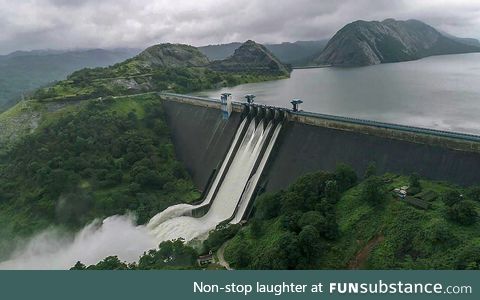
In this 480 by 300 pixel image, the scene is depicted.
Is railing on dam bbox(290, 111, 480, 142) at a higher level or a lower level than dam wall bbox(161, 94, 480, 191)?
higher

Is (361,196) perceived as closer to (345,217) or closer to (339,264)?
(345,217)

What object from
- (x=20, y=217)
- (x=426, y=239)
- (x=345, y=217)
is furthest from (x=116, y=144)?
(x=426, y=239)

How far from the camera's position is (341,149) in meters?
30.3

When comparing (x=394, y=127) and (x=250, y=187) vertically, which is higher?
(x=394, y=127)

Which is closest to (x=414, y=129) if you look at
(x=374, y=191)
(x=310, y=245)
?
(x=374, y=191)

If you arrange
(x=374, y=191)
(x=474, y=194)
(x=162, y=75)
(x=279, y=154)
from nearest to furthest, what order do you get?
1. (x=474, y=194)
2. (x=374, y=191)
3. (x=279, y=154)
4. (x=162, y=75)

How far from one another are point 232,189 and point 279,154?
17.6 feet

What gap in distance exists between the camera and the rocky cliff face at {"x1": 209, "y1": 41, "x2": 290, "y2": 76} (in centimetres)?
14038

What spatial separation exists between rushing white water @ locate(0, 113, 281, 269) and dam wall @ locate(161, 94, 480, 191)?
2.07 meters

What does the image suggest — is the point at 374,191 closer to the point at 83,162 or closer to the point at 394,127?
the point at 394,127

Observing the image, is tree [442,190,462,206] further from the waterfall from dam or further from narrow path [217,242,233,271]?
the waterfall from dam

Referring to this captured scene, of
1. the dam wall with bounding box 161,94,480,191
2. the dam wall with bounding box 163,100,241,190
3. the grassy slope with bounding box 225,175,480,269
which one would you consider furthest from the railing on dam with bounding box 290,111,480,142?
the dam wall with bounding box 163,100,241,190

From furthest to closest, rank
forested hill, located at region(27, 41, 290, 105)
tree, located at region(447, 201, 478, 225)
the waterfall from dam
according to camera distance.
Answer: forested hill, located at region(27, 41, 290, 105)
the waterfall from dam
tree, located at region(447, 201, 478, 225)

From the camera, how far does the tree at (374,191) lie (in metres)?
21.8
